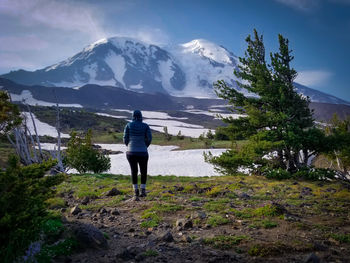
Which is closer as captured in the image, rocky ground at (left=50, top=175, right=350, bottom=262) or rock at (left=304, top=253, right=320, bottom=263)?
rock at (left=304, top=253, right=320, bottom=263)

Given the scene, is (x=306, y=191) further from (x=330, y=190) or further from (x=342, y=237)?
(x=342, y=237)

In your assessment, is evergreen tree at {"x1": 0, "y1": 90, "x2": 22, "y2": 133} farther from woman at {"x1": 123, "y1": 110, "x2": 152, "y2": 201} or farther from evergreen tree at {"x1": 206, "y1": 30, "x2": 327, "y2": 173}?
evergreen tree at {"x1": 206, "y1": 30, "x2": 327, "y2": 173}

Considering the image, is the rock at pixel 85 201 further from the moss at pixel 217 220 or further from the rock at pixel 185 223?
the moss at pixel 217 220

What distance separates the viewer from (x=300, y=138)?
12.8 metres

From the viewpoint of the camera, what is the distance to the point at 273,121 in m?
13.6

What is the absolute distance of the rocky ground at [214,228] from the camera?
440 cm

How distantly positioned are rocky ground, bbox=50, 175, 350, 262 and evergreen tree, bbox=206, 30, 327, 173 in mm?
3795

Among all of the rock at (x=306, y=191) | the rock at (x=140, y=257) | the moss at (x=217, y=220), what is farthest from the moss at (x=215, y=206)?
the rock at (x=306, y=191)

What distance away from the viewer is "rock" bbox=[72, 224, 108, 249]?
4.54m

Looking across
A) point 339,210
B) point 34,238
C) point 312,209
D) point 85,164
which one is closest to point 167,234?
point 34,238

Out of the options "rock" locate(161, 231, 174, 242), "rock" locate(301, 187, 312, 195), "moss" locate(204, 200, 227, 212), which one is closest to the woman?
"moss" locate(204, 200, 227, 212)

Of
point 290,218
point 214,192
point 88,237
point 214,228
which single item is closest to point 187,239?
point 214,228

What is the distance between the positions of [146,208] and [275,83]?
31.9 feet

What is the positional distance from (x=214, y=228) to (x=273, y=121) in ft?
30.2
